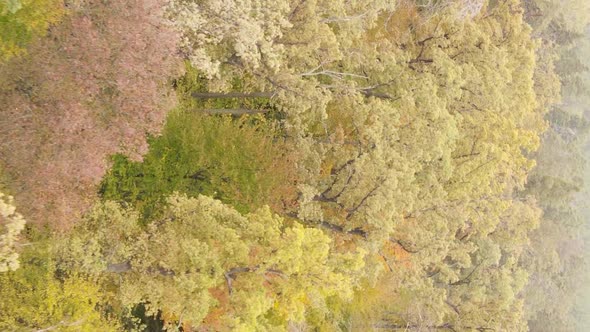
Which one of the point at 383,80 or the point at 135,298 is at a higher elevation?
the point at 383,80

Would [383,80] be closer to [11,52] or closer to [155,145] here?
[155,145]

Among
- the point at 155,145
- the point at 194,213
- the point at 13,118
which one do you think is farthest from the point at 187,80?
the point at 13,118

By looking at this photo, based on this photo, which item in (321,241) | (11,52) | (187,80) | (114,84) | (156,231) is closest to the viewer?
(11,52)

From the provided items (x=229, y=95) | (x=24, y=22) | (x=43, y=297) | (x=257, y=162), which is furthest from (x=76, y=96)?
(x=229, y=95)

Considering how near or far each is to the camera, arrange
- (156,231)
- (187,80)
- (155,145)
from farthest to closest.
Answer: (187,80) < (155,145) < (156,231)

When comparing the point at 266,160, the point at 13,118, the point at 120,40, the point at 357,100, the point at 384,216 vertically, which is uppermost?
the point at 120,40

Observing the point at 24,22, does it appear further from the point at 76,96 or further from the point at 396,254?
the point at 396,254
